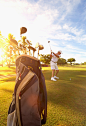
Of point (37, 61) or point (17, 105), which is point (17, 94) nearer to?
point (17, 105)

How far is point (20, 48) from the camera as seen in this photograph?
1979mm

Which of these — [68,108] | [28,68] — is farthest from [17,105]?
[68,108]

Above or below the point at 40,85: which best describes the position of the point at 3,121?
below

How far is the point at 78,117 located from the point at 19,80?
5.92 ft

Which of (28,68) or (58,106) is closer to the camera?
(28,68)

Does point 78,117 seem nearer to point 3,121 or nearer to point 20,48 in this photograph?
point 3,121

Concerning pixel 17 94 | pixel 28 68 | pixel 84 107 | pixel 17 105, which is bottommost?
pixel 84 107

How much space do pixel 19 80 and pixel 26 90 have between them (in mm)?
193

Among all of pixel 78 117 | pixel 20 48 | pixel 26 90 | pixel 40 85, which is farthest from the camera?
pixel 78 117

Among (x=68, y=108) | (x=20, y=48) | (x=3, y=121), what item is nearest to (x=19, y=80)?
(x=20, y=48)

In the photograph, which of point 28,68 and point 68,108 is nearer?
point 28,68

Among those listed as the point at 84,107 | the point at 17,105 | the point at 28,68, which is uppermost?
the point at 28,68

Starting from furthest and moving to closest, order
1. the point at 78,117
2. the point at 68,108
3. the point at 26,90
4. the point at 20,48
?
the point at 68,108
the point at 78,117
the point at 20,48
the point at 26,90

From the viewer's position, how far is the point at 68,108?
2.69m
